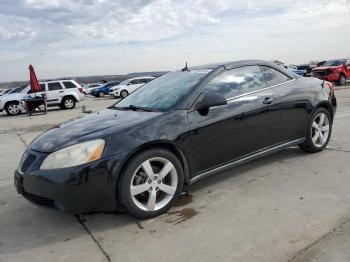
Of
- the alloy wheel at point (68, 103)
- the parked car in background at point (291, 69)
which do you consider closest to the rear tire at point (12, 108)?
the alloy wheel at point (68, 103)

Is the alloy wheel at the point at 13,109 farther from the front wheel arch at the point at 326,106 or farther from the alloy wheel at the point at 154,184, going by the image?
the alloy wheel at the point at 154,184

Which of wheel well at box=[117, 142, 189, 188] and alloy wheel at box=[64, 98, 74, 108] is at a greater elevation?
wheel well at box=[117, 142, 189, 188]

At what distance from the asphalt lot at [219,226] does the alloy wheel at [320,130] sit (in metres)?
0.77

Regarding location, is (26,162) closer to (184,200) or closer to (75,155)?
(75,155)

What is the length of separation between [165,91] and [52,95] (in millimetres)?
16265

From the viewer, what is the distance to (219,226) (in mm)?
3230

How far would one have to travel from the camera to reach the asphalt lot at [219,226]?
2.81 metres

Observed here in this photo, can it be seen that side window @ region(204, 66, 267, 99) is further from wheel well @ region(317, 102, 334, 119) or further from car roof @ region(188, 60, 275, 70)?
wheel well @ region(317, 102, 334, 119)

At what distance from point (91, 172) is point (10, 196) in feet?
6.27

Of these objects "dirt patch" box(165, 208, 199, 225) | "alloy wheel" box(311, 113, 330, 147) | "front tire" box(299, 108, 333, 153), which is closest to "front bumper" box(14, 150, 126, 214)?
"dirt patch" box(165, 208, 199, 225)

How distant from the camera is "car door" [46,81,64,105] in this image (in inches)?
754

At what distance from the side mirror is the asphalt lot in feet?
3.25

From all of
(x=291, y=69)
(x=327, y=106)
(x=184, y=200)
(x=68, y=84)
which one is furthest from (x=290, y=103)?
(x=68, y=84)

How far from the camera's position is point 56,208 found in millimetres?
3225
